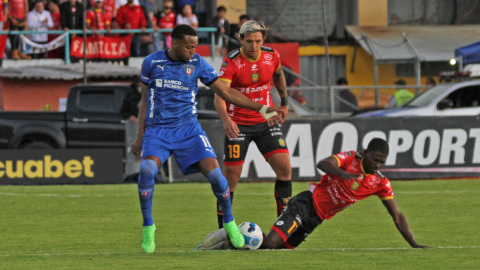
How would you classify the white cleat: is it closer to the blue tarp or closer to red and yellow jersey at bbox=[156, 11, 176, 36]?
red and yellow jersey at bbox=[156, 11, 176, 36]

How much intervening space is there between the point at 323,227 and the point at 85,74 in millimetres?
11096

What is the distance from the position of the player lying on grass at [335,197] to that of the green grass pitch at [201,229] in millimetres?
324

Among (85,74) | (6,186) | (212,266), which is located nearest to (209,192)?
(6,186)

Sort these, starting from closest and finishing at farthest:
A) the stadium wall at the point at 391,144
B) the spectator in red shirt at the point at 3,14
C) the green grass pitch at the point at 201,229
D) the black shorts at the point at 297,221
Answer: the green grass pitch at the point at 201,229 → the black shorts at the point at 297,221 → the stadium wall at the point at 391,144 → the spectator in red shirt at the point at 3,14

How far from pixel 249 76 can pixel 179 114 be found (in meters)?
1.42

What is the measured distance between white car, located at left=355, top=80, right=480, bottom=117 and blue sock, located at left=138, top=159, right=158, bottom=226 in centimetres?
1124

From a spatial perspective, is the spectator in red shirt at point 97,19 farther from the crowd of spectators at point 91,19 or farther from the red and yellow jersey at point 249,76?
the red and yellow jersey at point 249,76

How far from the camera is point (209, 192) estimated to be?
45.4 ft

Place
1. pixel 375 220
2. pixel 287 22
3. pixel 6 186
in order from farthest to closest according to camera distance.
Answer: pixel 287 22 → pixel 6 186 → pixel 375 220

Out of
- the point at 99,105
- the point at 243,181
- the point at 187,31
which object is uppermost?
the point at 187,31

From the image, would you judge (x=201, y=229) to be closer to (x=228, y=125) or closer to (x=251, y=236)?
(x=228, y=125)

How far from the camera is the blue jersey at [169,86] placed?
7172 millimetres

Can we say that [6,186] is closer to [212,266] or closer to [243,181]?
[243,181]

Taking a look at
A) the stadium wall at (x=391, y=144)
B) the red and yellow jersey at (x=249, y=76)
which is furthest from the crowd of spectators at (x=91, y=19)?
the red and yellow jersey at (x=249, y=76)
